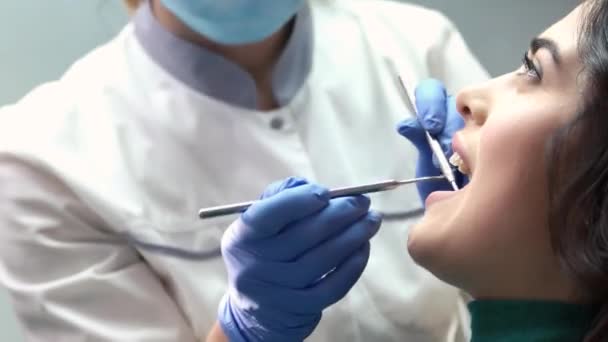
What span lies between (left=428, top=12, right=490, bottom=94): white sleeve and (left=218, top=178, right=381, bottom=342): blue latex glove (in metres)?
0.42

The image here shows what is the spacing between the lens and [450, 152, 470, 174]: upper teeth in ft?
2.93

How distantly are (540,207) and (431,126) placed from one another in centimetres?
26

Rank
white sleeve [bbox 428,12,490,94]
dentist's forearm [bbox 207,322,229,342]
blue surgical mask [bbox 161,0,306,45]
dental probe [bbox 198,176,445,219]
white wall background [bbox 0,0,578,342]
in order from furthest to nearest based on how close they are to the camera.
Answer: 1. white wall background [bbox 0,0,578,342]
2. white sleeve [bbox 428,12,490,94]
3. blue surgical mask [bbox 161,0,306,45]
4. dentist's forearm [bbox 207,322,229,342]
5. dental probe [bbox 198,176,445,219]

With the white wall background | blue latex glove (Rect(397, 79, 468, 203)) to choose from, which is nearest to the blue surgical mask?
blue latex glove (Rect(397, 79, 468, 203))

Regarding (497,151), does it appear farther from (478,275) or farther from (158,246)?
(158,246)

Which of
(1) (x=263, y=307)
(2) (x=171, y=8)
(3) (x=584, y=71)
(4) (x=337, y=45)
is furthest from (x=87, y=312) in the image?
(3) (x=584, y=71)

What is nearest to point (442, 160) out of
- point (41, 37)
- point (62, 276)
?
point (62, 276)

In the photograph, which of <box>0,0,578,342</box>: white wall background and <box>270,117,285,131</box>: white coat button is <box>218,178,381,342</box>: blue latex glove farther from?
<box>0,0,578,342</box>: white wall background

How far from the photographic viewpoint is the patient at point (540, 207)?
74 centimetres

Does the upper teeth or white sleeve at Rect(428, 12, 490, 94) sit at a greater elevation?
the upper teeth

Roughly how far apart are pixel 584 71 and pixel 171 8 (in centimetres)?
58

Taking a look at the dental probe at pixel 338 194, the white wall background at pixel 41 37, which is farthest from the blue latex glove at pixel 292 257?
the white wall background at pixel 41 37

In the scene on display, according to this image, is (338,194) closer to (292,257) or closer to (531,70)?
(292,257)

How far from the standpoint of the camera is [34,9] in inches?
60.4
